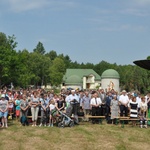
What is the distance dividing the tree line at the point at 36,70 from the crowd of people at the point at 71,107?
1163 inches

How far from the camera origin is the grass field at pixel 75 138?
1281 cm

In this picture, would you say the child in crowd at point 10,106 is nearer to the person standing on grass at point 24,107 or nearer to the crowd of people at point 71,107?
the crowd of people at point 71,107

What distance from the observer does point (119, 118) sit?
1758 cm

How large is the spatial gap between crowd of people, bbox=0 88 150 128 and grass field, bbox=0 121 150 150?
81 cm

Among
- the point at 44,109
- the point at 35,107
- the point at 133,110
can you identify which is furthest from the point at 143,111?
the point at 35,107

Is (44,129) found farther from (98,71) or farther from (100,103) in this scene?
(98,71)

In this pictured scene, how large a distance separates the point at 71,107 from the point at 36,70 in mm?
67860

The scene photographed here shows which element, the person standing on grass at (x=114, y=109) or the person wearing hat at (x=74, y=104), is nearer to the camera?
the person wearing hat at (x=74, y=104)

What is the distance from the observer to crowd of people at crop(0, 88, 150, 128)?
1698 cm

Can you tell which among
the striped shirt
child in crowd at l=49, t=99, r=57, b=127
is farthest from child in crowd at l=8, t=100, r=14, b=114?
the striped shirt

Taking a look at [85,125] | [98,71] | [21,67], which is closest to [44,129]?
[85,125]

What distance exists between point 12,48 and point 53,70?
1662 inches

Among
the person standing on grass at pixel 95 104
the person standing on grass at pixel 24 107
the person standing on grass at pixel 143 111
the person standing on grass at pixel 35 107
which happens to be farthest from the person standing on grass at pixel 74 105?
the person standing on grass at pixel 143 111

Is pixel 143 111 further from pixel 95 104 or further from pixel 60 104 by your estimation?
pixel 60 104
